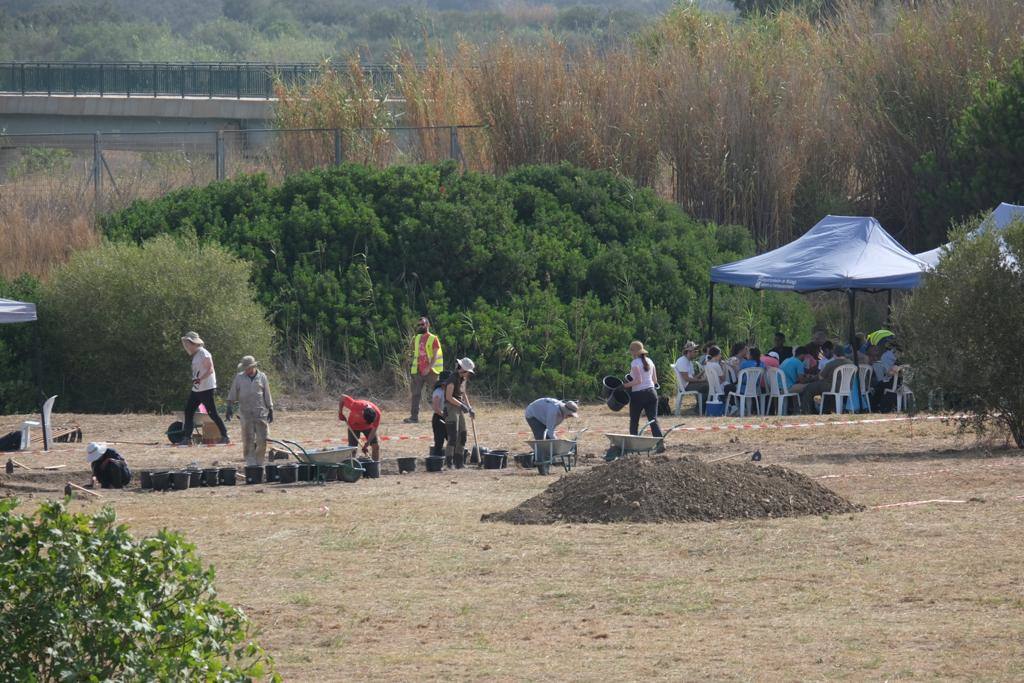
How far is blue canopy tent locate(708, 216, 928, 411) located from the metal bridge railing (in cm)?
2820

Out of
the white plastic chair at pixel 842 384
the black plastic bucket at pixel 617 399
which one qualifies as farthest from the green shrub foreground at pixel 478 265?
the black plastic bucket at pixel 617 399

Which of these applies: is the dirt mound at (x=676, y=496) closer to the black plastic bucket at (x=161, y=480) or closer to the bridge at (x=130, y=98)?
the black plastic bucket at (x=161, y=480)

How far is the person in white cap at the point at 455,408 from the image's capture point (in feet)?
57.4

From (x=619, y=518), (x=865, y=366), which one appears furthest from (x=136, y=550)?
(x=865, y=366)

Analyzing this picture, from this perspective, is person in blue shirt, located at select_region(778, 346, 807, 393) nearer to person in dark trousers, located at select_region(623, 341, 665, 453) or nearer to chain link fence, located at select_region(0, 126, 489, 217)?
person in dark trousers, located at select_region(623, 341, 665, 453)

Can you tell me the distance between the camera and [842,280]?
75.5ft

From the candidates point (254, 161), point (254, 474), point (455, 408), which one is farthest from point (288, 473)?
point (254, 161)

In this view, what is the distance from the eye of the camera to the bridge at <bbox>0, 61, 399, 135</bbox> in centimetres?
4922

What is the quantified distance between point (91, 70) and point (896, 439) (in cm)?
3880

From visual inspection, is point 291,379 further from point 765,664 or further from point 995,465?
point 765,664

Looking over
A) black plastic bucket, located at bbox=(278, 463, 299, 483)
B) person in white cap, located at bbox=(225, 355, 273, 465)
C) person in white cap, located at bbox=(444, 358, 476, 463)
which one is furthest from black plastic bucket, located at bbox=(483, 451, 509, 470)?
person in white cap, located at bbox=(225, 355, 273, 465)

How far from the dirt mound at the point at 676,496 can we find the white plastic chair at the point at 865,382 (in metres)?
9.06

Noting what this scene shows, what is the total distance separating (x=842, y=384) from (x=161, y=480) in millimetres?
10969

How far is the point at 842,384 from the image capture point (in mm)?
22516
